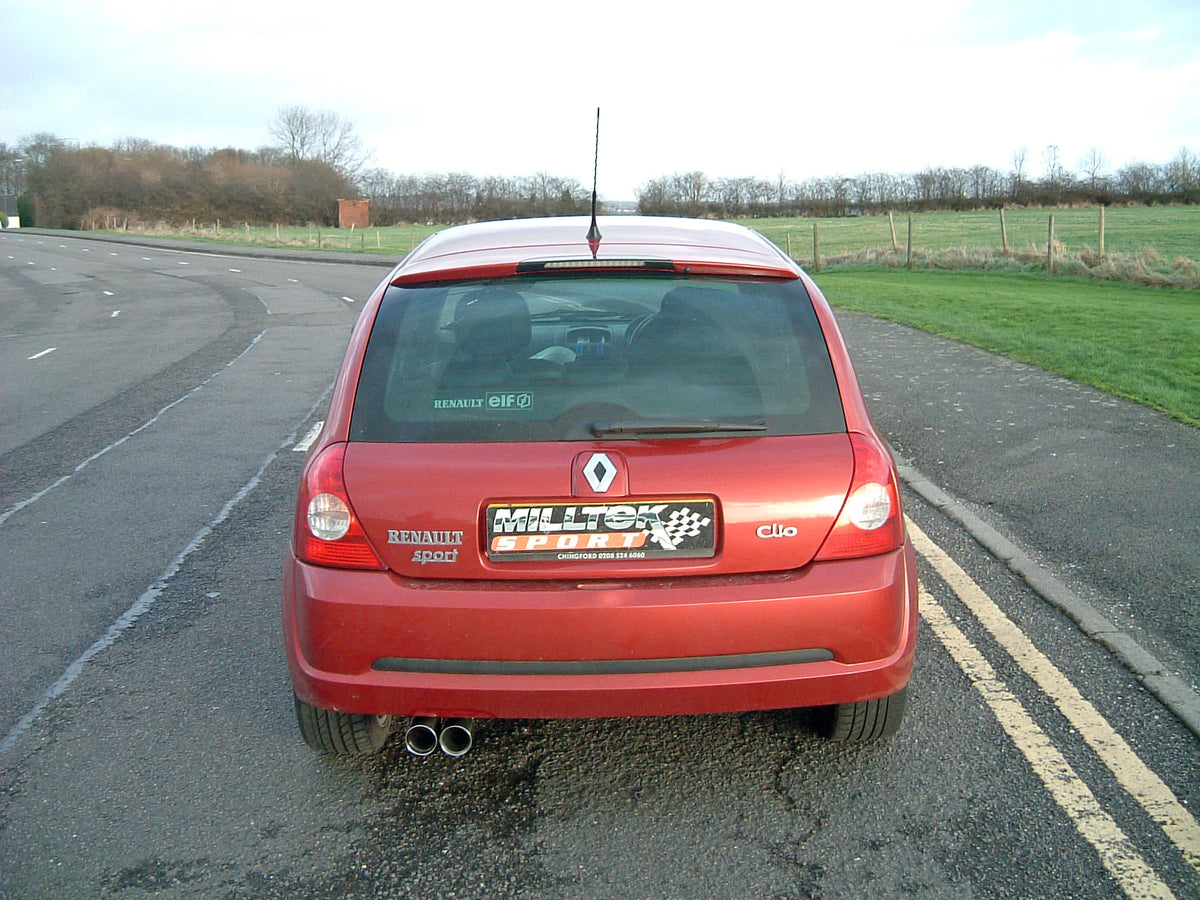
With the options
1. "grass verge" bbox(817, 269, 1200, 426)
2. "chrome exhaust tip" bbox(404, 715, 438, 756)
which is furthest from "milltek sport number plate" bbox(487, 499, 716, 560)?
"grass verge" bbox(817, 269, 1200, 426)

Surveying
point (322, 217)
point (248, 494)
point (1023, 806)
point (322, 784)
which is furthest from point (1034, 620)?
point (322, 217)

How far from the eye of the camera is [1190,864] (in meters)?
2.73

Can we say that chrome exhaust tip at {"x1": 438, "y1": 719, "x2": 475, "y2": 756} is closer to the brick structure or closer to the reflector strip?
the reflector strip

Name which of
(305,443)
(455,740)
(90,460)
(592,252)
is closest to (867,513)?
(592,252)

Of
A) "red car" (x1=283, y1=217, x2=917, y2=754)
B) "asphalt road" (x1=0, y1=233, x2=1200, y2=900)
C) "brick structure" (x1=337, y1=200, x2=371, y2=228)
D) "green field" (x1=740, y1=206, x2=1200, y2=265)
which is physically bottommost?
"asphalt road" (x1=0, y1=233, x2=1200, y2=900)

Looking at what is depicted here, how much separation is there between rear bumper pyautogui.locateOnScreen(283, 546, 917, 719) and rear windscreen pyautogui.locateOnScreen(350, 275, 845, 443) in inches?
16.7

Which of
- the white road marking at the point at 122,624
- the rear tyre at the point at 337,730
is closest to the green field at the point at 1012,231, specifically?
the white road marking at the point at 122,624

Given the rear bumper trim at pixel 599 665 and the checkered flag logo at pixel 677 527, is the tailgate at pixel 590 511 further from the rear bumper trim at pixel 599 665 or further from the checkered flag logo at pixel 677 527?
the rear bumper trim at pixel 599 665

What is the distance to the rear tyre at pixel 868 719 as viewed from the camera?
128 inches

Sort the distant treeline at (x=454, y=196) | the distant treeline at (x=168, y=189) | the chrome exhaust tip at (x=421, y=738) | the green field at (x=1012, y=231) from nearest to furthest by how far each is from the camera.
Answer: the chrome exhaust tip at (x=421, y=738), the green field at (x=1012, y=231), the distant treeline at (x=454, y=196), the distant treeline at (x=168, y=189)

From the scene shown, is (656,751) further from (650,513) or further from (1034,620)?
(1034,620)

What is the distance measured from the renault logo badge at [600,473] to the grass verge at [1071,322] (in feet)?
23.6

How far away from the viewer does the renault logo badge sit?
2867mm

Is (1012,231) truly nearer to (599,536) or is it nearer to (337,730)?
(599,536)
